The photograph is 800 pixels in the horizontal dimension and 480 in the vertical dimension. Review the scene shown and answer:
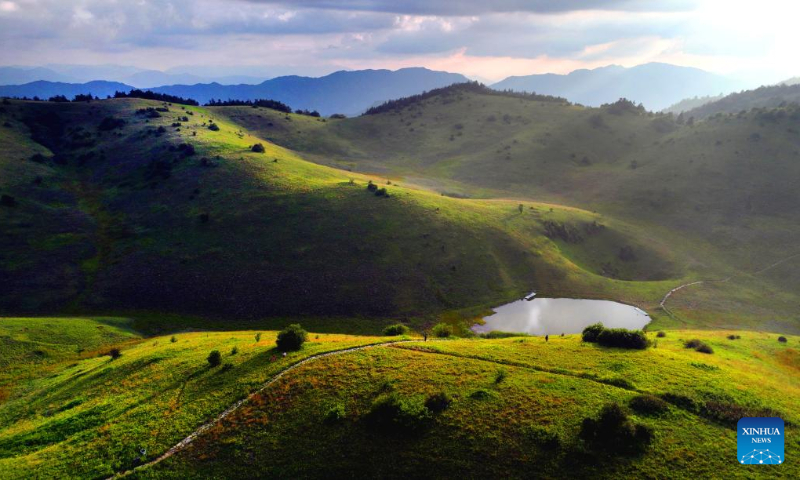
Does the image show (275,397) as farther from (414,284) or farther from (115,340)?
(414,284)

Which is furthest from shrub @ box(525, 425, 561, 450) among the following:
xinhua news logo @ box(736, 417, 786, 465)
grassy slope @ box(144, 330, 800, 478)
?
xinhua news logo @ box(736, 417, 786, 465)

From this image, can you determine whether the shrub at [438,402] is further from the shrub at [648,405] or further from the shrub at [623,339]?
the shrub at [623,339]

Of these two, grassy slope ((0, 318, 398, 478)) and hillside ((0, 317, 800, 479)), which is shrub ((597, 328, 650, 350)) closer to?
hillside ((0, 317, 800, 479))

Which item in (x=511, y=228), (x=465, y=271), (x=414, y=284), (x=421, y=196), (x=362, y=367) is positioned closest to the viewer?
(x=362, y=367)

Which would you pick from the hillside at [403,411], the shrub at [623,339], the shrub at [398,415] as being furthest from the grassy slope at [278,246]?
the shrub at [398,415]

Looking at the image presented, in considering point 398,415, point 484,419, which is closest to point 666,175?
point 484,419

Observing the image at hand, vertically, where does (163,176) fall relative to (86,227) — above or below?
above

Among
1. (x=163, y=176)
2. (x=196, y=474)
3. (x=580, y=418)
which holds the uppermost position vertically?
(x=163, y=176)

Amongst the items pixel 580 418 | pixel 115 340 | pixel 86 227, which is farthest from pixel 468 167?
pixel 580 418
